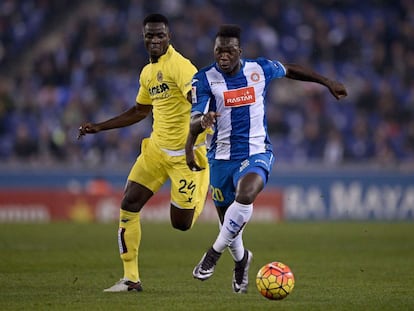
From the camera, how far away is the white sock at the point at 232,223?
8.53m

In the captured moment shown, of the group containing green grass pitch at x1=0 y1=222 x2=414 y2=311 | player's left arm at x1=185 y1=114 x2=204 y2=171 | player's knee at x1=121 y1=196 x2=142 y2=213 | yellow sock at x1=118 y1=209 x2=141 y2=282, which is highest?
player's left arm at x1=185 y1=114 x2=204 y2=171

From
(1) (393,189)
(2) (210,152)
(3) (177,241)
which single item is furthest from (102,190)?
(2) (210,152)

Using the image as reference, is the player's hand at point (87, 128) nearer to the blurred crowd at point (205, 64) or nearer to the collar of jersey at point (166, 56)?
the collar of jersey at point (166, 56)

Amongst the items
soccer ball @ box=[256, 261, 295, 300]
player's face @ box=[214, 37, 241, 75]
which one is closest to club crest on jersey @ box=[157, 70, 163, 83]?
player's face @ box=[214, 37, 241, 75]

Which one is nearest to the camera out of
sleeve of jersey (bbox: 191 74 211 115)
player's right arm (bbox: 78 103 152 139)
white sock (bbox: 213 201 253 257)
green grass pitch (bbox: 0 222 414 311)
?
green grass pitch (bbox: 0 222 414 311)

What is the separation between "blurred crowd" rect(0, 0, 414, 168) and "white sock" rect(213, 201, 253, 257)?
1429 centimetres

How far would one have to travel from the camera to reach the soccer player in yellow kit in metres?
9.52

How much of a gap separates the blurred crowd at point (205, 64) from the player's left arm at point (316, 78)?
13518mm

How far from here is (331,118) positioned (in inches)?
929

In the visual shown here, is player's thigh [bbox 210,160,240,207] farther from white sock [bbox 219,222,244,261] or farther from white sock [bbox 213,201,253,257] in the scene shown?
white sock [bbox 213,201,253,257]

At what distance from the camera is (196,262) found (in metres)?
13.2

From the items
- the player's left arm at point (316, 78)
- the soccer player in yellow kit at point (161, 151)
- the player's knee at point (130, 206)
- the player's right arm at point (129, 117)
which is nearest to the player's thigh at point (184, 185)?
the soccer player in yellow kit at point (161, 151)

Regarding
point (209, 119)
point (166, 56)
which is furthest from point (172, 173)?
point (209, 119)

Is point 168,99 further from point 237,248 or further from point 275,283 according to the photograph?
point 275,283
